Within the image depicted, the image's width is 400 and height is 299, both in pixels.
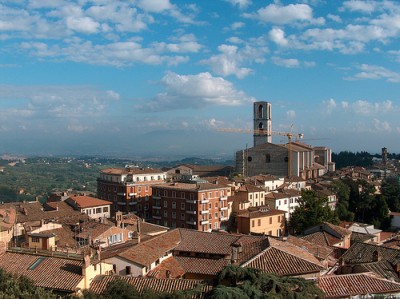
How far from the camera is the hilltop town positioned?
19875 mm

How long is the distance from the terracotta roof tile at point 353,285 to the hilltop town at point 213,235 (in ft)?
0.15

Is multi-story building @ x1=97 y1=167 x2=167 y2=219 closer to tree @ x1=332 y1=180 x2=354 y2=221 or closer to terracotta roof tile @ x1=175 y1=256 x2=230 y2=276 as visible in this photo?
tree @ x1=332 y1=180 x2=354 y2=221

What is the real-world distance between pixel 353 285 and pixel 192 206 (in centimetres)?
3083

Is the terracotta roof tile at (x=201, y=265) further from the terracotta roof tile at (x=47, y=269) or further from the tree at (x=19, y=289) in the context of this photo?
the tree at (x=19, y=289)

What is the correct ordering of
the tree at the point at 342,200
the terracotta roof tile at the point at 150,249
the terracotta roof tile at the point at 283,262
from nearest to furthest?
1. the terracotta roof tile at the point at 283,262
2. the terracotta roof tile at the point at 150,249
3. the tree at the point at 342,200

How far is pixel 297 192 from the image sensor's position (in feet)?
196

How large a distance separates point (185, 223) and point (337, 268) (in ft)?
83.9

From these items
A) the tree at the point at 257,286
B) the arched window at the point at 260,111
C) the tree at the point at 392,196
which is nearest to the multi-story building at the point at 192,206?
the tree at the point at 392,196

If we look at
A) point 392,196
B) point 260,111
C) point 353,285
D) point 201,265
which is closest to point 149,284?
point 201,265

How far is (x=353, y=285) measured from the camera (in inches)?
786

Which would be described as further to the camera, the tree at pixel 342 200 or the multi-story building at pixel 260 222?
the tree at pixel 342 200

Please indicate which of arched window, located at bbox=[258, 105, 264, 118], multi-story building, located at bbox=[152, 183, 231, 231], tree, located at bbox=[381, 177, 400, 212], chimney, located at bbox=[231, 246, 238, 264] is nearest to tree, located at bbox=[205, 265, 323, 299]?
chimney, located at bbox=[231, 246, 238, 264]

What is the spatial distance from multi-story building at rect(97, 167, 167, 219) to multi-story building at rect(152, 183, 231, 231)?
5119 millimetres

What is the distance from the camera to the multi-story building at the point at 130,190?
2302 inches
